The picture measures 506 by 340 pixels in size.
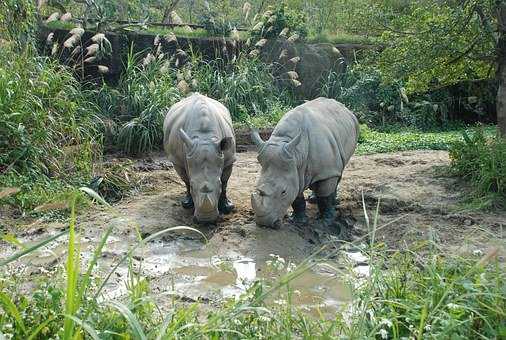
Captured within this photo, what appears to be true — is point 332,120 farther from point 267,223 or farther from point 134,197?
point 134,197

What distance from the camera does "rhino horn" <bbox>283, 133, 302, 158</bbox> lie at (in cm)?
695

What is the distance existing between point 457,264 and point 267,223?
3177mm

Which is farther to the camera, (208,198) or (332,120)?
(332,120)

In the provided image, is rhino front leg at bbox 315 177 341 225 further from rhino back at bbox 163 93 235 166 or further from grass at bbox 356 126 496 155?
grass at bbox 356 126 496 155

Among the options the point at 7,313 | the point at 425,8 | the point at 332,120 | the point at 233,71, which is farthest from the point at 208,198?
the point at 233,71

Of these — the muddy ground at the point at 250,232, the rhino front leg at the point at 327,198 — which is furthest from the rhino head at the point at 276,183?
the rhino front leg at the point at 327,198

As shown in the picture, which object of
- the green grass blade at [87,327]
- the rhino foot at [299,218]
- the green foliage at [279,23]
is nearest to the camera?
the green grass blade at [87,327]

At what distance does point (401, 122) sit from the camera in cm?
1552

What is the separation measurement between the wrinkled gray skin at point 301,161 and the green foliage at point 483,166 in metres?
1.64

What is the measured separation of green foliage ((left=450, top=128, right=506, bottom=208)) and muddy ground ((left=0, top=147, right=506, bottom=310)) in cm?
19

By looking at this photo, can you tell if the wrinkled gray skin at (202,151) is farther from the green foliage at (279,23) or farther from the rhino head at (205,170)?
the green foliage at (279,23)

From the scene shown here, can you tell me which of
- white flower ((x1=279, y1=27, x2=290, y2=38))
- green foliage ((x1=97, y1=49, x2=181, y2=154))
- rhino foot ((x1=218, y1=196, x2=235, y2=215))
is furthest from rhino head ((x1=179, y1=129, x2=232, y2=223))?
white flower ((x1=279, y1=27, x2=290, y2=38))

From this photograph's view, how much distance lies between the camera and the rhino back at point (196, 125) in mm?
7439

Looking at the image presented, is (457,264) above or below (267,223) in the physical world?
above
